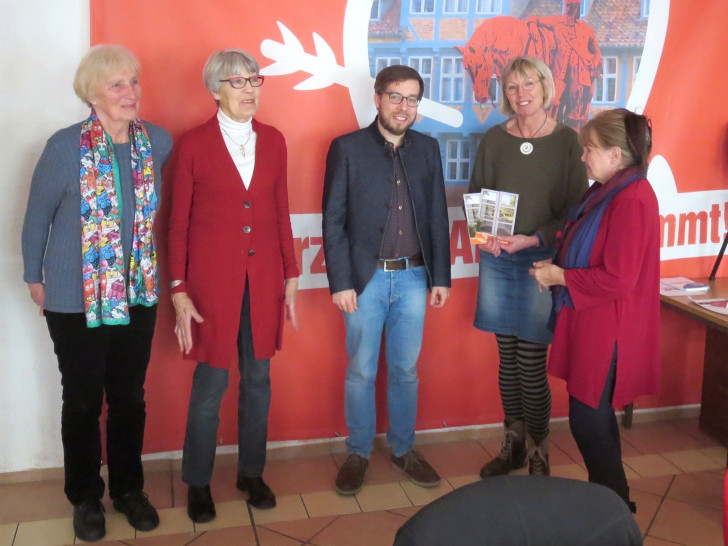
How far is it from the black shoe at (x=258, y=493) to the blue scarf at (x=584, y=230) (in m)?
1.38

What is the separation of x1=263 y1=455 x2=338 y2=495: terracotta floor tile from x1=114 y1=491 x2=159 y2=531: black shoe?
536 millimetres

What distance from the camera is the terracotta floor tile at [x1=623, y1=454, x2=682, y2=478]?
336cm

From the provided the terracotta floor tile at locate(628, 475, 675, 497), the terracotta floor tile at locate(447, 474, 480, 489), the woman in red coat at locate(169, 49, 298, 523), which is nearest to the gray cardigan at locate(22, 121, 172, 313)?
the woman in red coat at locate(169, 49, 298, 523)

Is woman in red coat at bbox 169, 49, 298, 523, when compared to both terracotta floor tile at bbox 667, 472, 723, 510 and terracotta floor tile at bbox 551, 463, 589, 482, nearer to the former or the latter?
terracotta floor tile at bbox 551, 463, 589, 482

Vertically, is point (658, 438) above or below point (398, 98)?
below

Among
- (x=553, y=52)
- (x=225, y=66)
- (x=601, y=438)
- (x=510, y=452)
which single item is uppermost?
(x=553, y=52)

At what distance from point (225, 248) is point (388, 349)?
880 millimetres

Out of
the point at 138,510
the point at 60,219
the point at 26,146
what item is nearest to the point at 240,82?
the point at 60,219

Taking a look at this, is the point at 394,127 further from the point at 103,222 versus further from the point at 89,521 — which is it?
the point at 89,521

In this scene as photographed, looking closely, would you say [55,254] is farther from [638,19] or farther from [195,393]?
[638,19]

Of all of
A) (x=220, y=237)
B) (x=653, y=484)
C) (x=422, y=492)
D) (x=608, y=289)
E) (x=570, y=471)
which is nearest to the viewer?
(x=608, y=289)

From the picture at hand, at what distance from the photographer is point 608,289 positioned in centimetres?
244

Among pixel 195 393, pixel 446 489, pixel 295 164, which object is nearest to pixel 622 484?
pixel 446 489

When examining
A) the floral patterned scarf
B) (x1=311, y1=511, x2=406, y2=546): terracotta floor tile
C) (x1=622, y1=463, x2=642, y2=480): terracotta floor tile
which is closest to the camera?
the floral patterned scarf
